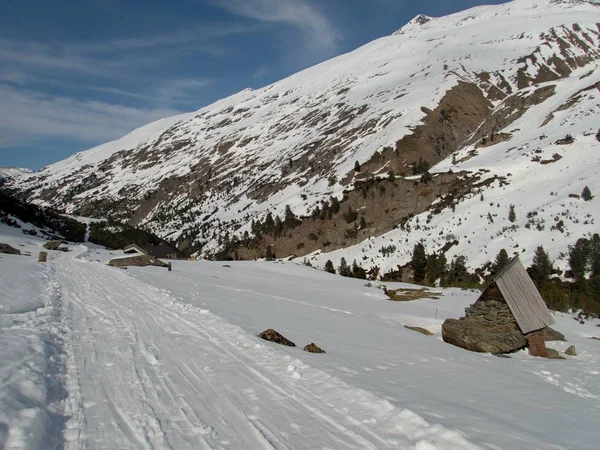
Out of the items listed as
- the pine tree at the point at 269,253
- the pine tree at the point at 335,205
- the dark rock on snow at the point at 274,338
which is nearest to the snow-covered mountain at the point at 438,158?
the pine tree at the point at 335,205

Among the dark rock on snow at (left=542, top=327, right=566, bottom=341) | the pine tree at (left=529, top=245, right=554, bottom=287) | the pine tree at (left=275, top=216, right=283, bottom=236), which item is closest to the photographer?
the dark rock on snow at (left=542, top=327, right=566, bottom=341)

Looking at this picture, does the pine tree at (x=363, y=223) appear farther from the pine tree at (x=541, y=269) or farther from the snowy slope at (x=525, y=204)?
the pine tree at (x=541, y=269)

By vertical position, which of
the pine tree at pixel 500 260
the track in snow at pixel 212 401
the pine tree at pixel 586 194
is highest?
the pine tree at pixel 586 194

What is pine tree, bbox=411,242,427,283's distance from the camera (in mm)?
41719

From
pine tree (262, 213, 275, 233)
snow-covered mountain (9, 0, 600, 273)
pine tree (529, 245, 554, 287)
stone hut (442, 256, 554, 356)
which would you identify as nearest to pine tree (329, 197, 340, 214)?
snow-covered mountain (9, 0, 600, 273)

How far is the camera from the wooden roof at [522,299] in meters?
15.0

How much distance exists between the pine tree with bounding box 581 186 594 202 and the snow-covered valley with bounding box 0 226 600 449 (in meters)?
33.3

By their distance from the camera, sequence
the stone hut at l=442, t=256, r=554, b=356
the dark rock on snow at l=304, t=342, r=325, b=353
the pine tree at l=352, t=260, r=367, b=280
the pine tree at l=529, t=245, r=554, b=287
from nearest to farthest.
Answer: the dark rock on snow at l=304, t=342, r=325, b=353
the stone hut at l=442, t=256, r=554, b=356
the pine tree at l=529, t=245, r=554, b=287
the pine tree at l=352, t=260, r=367, b=280

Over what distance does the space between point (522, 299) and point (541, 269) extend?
18.4m

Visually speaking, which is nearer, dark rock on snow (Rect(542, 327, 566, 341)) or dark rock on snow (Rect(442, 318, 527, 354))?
dark rock on snow (Rect(442, 318, 527, 354))

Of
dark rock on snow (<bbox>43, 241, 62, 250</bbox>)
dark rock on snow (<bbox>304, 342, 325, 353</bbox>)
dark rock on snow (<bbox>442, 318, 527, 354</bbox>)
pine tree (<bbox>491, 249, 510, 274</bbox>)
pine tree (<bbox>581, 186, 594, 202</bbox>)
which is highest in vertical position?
pine tree (<bbox>581, 186, 594, 202</bbox>)

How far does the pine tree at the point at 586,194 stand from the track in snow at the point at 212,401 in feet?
138

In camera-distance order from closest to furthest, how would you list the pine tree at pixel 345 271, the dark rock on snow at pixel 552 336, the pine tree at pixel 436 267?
the dark rock on snow at pixel 552 336, the pine tree at pixel 436 267, the pine tree at pixel 345 271

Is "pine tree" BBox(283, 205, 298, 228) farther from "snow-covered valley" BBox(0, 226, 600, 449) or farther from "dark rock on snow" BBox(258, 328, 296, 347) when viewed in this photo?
"dark rock on snow" BBox(258, 328, 296, 347)
